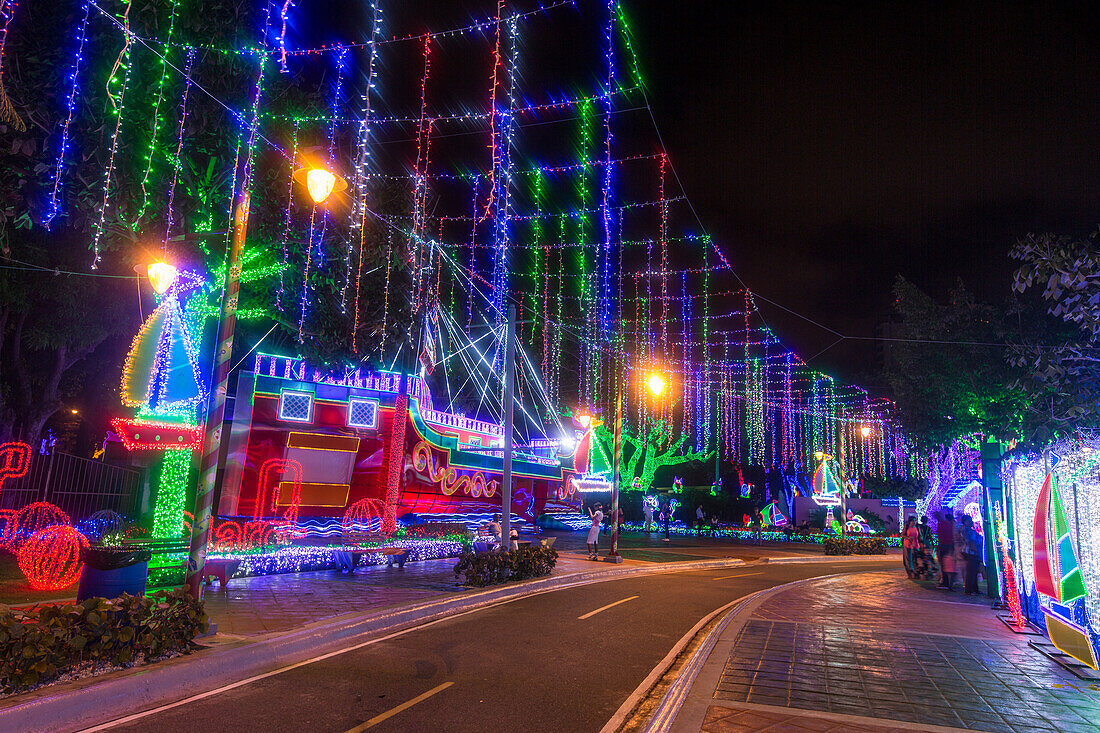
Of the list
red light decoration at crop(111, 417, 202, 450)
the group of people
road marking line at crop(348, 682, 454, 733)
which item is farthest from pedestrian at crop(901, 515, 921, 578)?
red light decoration at crop(111, 417, 202, 450)

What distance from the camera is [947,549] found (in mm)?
17984

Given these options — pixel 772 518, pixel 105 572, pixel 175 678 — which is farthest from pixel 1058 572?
pixel 772 518

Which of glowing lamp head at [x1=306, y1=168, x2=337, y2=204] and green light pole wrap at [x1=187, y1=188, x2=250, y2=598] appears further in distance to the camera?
glowing lamp head at [x1=306, y1=168, x2=337, y2=204]

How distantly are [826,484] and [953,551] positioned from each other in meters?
19.0

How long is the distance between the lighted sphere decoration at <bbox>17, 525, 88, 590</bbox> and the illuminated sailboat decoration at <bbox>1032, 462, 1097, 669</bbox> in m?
15.5

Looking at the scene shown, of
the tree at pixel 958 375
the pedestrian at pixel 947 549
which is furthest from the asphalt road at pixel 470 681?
the tree at pixel 958 375

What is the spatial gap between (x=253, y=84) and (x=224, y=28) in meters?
1.12

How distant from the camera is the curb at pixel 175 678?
552 cm

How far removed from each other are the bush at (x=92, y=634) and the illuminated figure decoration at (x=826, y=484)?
34.7 m

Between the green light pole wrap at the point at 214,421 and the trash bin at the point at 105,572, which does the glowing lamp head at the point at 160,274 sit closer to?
the green light pole wrap at the point at 214,421

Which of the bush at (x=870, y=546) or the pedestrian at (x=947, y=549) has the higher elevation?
the pedestrian at (x=947, y=549)

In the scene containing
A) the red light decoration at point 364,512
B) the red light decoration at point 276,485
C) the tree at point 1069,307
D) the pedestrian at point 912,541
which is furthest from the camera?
the pedestrian at point 912,541

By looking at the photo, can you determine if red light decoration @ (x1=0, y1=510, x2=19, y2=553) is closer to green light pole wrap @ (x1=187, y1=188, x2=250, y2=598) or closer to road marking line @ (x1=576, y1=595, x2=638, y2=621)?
green light pole wrap @ (x1=187, y1=188, x2=250, y2=598)

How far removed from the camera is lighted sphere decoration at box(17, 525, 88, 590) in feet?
37.8
